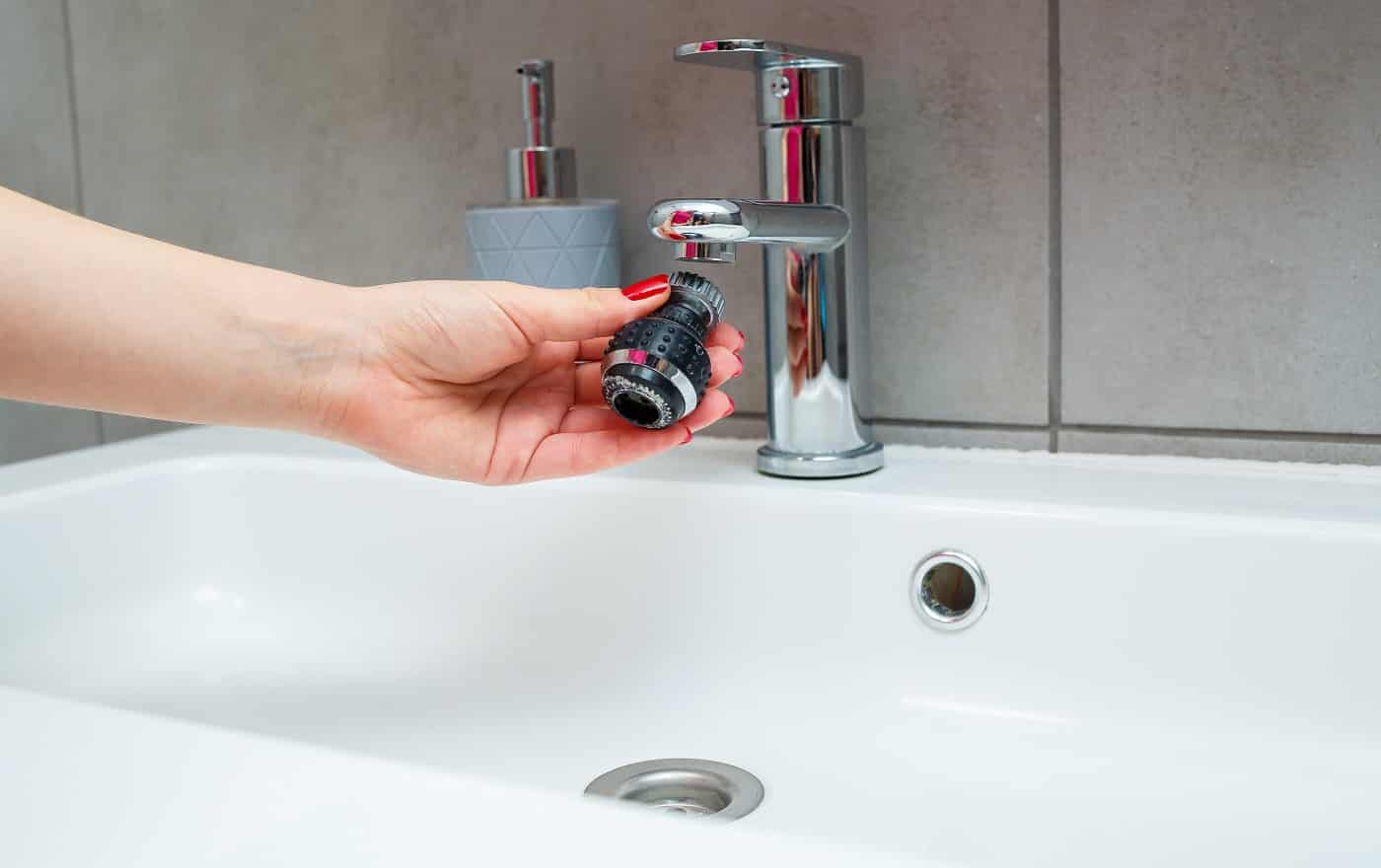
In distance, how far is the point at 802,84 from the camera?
619 mm

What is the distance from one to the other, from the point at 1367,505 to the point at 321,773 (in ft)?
1.51

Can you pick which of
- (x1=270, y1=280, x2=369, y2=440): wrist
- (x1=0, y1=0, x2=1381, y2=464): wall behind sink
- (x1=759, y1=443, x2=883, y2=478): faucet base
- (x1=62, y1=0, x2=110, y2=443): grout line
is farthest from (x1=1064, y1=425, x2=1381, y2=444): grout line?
(x1=62, y1=0, x2=110, y2=443): grout line

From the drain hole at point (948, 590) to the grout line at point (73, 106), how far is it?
718 mm

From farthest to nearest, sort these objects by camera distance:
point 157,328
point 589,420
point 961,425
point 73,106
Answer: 1. point 73,106
2. point 961,425
3. point 589,420
4. point 157,328

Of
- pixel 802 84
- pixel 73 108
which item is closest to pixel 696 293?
pixel 802 84

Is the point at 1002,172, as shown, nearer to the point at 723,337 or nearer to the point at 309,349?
the point at 723,337

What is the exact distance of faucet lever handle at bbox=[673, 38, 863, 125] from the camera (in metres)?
0.61

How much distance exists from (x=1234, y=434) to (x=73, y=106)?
84cm

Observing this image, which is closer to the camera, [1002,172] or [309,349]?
[309,349]

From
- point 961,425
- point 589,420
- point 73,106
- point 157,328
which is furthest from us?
point 73,106

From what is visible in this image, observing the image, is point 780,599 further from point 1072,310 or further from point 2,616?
point 2,616

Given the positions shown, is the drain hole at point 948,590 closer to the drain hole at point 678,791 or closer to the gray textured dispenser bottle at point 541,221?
the drain hole at point 678,791

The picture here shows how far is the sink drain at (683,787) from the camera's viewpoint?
0.56 meters

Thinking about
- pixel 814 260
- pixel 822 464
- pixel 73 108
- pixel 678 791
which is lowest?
pixel 678 791
